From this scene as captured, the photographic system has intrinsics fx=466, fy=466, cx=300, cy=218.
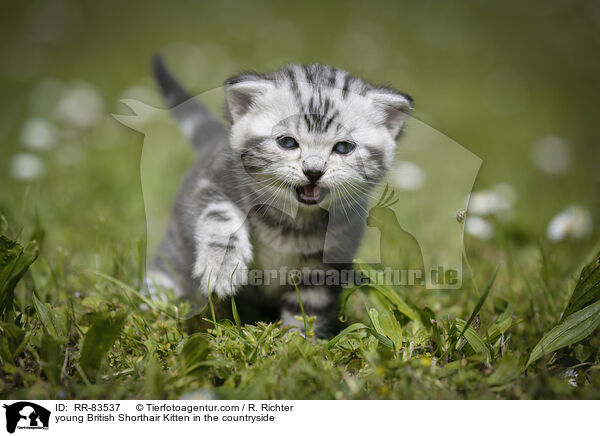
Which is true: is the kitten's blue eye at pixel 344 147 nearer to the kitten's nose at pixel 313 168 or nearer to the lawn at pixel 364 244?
the kitten's nose at pixel 313 168

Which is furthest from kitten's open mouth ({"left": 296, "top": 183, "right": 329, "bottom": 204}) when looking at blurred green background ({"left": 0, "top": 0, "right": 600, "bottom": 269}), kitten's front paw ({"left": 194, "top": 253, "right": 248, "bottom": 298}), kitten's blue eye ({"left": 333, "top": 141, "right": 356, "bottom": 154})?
blurred green background ({"left": 0, "top": 0, "right": 600, "bottom": 269})

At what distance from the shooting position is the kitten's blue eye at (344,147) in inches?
45.1

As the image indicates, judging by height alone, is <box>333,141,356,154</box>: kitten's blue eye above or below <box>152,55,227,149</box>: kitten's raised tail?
below

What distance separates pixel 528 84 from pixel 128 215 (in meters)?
3.09

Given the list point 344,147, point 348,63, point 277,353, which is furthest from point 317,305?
point 348,63

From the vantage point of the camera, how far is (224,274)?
1.18m

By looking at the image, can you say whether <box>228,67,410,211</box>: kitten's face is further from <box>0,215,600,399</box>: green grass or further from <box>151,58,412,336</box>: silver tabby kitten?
<box>0,215,600,399</box>: green grass

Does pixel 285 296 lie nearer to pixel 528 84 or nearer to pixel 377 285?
pixel 377 285

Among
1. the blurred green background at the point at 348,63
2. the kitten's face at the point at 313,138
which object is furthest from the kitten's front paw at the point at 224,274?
the blurred green background at the point at 348,63

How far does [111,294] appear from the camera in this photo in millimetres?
1361
